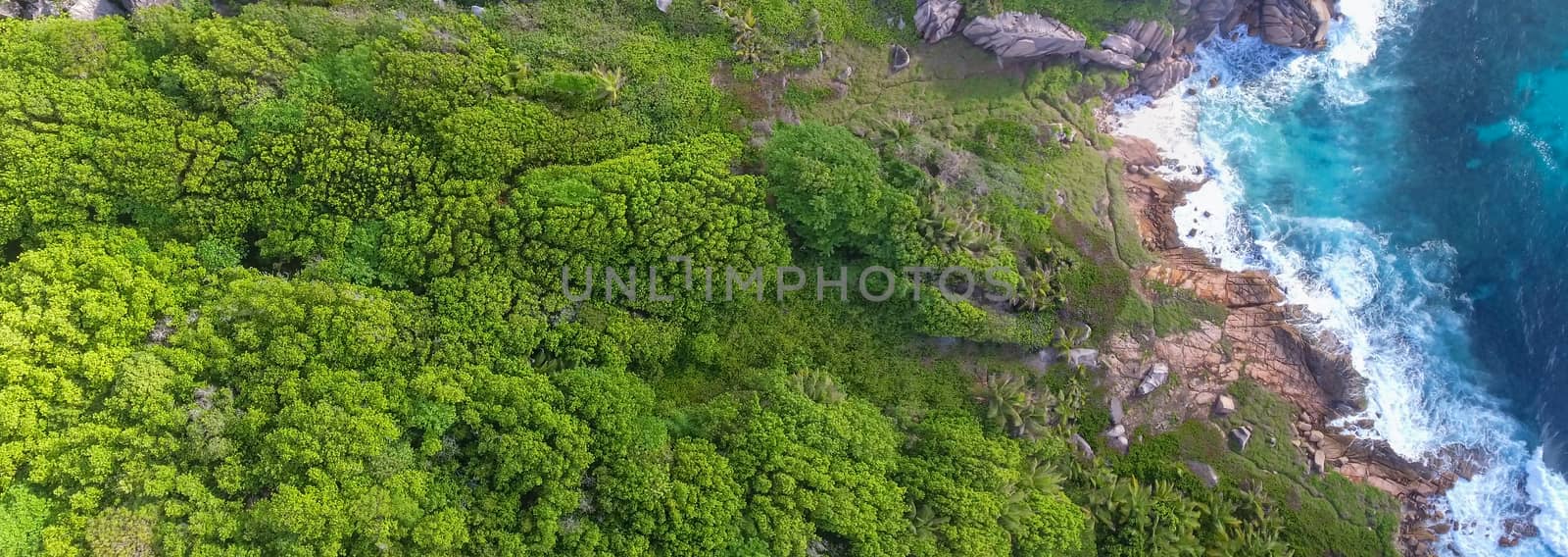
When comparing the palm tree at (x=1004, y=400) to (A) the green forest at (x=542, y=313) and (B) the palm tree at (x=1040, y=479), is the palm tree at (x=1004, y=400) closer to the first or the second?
(A) the green forest at (x=542, y=313)

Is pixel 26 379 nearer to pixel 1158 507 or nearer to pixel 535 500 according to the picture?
pixel 535 500

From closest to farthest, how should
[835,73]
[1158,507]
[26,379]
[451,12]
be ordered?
[26,379] < [1158,507] < [451,12] < [835,73]

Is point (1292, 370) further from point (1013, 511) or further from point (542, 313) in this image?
point (542, 313)

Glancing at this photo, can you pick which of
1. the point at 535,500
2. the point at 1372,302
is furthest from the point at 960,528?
the point at 1372,302

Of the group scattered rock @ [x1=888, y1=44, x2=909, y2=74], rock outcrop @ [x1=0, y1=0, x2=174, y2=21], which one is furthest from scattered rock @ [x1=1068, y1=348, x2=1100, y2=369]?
rock outcrop @ [x1=0, y1=0, x2=174, y2=21]

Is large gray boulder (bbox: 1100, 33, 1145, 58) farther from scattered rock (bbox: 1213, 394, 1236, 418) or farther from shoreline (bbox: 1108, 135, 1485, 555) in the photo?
scattered rock (bbox: 1213, 394, 1236, 418)

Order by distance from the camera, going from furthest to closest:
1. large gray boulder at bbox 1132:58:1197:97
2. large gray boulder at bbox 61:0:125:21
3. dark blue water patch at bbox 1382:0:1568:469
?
large gray boulder at bbox 1132:58:1197:97 < dark blue water patch at bbox 1382:0:1568:469 < large gray boulder at bbox 61:0:125:21
